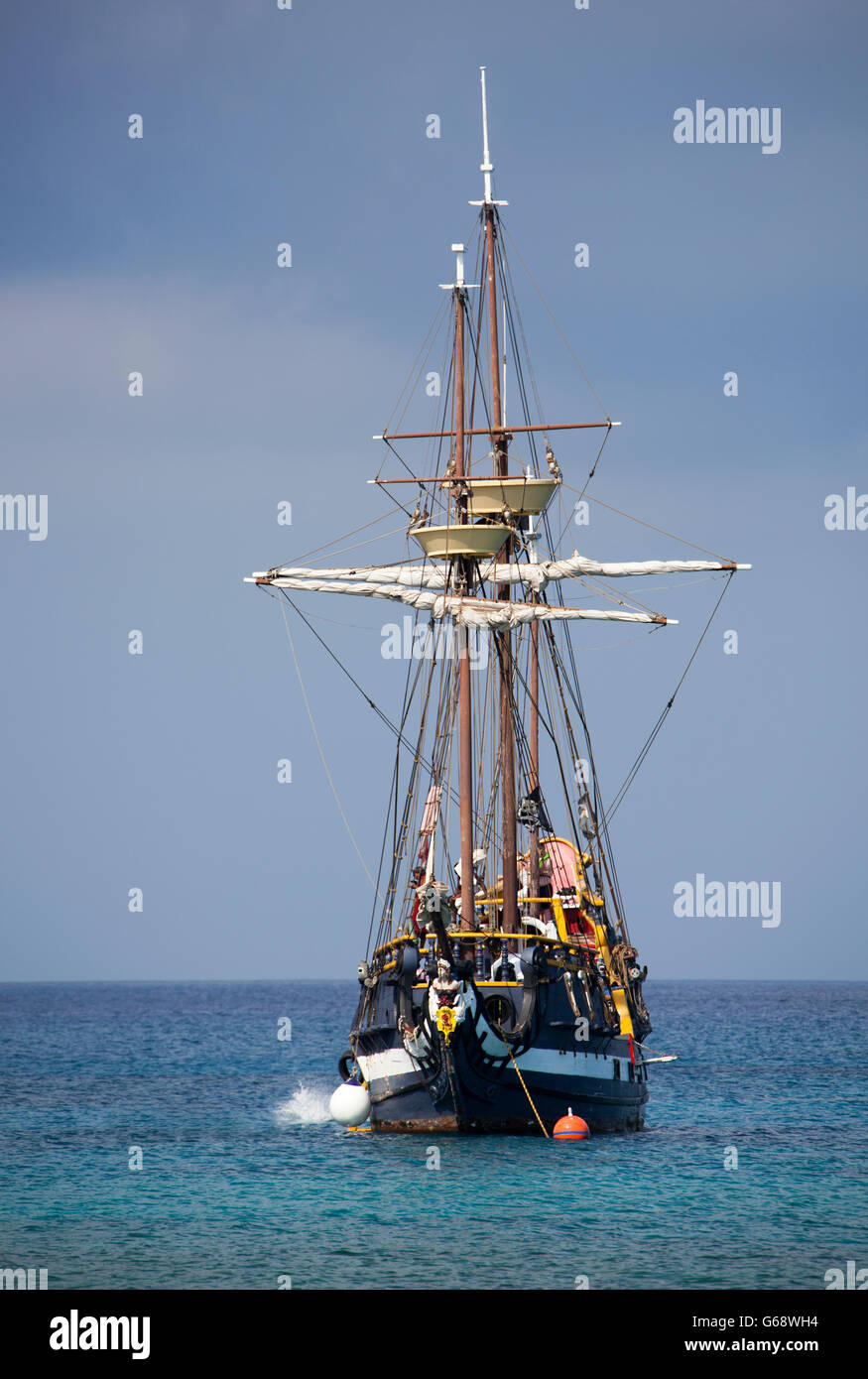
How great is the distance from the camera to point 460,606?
53.7 meters

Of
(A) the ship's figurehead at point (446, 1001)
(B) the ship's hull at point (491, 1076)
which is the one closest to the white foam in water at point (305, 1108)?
(B) the ship's hull at point (491, 1076)

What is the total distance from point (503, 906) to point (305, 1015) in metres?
136

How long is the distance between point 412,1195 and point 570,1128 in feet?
32.7

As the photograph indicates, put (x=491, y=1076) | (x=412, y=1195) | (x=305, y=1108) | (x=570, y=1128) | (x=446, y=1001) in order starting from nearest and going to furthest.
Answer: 1. (x=412, y=1195)
2. (x=446, y=1001)
3. (x=491, y=1076)
4. (x=570, y=1128)
5. (x=305, y=1108)

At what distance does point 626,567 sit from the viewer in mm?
57750

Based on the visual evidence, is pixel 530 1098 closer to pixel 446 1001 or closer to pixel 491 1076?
pixel 491 1076

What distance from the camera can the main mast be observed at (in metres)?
49.4

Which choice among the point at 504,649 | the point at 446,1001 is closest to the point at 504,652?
the point at 504,649

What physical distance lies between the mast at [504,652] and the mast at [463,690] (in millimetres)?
1108

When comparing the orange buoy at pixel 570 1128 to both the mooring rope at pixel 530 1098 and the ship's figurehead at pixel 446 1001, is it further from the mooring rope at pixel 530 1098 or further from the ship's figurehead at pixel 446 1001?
the ship's figurehead at pixel 446 1001

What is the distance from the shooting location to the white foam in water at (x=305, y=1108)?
58062 mm
